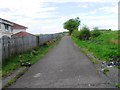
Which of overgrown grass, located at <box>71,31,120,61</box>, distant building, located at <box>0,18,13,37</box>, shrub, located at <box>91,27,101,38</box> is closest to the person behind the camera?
overgrown grass, located at <box>71,31,120,61</box>

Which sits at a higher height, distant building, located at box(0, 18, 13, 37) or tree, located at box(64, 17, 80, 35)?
tree, located at box(64, 17, 80, 35)

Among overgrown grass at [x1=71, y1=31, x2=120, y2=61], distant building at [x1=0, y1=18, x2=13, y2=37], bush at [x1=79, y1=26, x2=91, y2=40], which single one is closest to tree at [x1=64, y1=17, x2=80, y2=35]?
bush at [x1=79, y1=26, x2=91, y2=40]

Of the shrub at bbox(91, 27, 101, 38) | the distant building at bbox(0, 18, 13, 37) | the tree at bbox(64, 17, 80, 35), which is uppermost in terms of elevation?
the tree at bbox(64, 17, 80, 35)

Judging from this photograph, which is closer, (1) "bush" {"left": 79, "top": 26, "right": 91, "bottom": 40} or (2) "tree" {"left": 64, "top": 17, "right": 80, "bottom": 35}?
(1) "bush" {"left": 79, "top": 26, "right": 91, "bottom": 40}

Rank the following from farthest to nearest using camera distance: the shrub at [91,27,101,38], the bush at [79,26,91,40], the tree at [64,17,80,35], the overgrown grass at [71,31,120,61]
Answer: the tree at [64,17,80,35]
the bush at [79,26,91,40]
the shrub at [91,27,101,38]
the overgrown grass at [71,31,120,61]

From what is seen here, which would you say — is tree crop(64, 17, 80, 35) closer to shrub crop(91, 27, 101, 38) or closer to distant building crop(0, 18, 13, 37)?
shrub crop(91, 27, 101, 38)

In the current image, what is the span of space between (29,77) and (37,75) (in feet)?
1.61

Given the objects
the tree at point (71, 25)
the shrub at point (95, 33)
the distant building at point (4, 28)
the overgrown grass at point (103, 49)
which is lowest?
the overgrown grass at point (103, 49)

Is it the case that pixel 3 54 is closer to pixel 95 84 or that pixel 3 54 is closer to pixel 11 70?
pixel 11 70

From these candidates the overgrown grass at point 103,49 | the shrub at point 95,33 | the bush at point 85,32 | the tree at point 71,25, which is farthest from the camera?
the tree at point 71,25

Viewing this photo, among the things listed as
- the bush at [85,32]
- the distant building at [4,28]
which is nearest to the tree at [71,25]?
the bush at [85,32]

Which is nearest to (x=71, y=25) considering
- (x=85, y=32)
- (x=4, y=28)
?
(x=85, y=32)

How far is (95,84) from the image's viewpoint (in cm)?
955

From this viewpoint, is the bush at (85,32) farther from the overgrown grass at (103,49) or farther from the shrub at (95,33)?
the overgrown grass at (103,49)
